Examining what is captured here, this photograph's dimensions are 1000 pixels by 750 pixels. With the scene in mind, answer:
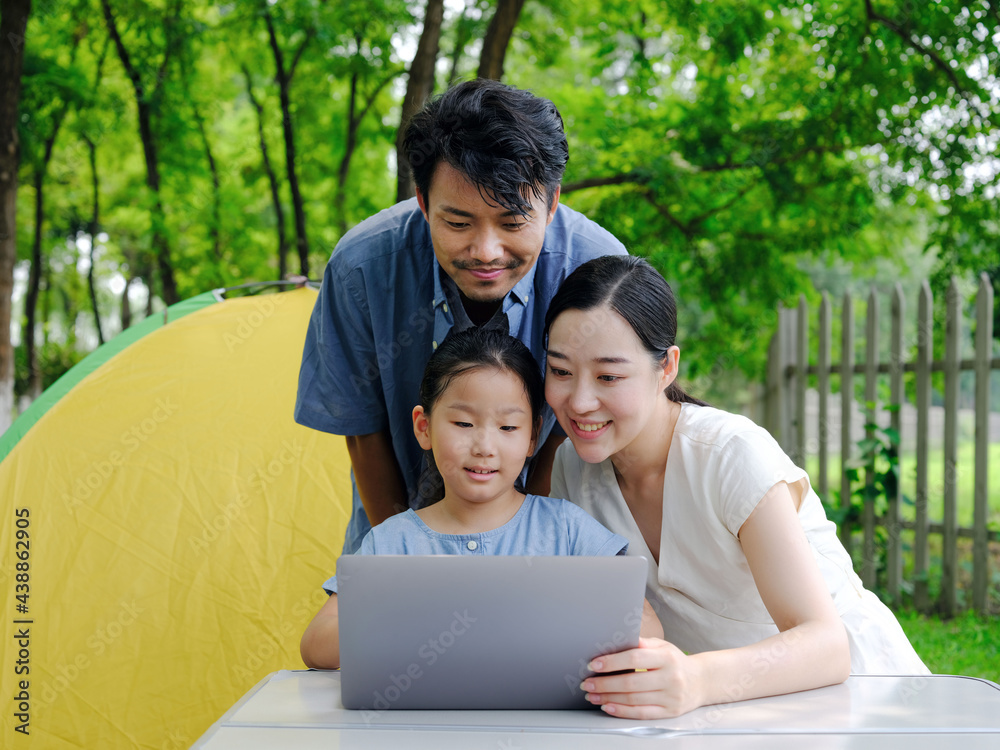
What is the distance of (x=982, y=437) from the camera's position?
3939 mm

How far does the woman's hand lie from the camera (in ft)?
3.79

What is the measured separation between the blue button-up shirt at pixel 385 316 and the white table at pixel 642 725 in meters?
0.89

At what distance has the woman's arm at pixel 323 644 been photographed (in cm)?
145

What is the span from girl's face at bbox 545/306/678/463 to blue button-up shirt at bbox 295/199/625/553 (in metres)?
0.36

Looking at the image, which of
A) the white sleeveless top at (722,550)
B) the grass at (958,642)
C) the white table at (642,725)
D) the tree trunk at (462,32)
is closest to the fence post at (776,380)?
the grass at (958,642)

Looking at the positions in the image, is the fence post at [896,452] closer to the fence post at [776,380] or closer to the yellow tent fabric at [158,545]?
the fence post at [776,380]

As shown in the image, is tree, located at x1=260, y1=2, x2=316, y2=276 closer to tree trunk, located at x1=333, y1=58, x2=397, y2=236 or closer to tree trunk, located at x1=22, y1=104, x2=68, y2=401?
tree trunk, located at x1=333, y1=58, x2=397, y2=236

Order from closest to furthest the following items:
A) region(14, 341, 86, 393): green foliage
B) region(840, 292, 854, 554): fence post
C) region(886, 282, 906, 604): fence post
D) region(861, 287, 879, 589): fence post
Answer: region(886, 282, 906, 604): fence post < region(861, 287, 879, 589): fence post < region(840, 292, 854, 554): fence post < region(14, 341, 86, 393): green foliage

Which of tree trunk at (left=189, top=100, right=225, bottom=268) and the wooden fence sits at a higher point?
tree trunk at (left=189, top=100, right=225, bottom=268)

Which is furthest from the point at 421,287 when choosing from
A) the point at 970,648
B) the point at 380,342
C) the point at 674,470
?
the point at 970,648

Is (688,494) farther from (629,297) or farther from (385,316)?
(385,316)

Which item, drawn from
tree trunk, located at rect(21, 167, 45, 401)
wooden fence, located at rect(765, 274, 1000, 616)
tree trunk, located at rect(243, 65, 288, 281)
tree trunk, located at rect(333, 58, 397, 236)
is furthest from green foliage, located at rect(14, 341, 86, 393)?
wooden fence, located at rect(765, 274, 1000, 616)

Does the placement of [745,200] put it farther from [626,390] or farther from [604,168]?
[626,390]

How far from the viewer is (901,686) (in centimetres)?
131
